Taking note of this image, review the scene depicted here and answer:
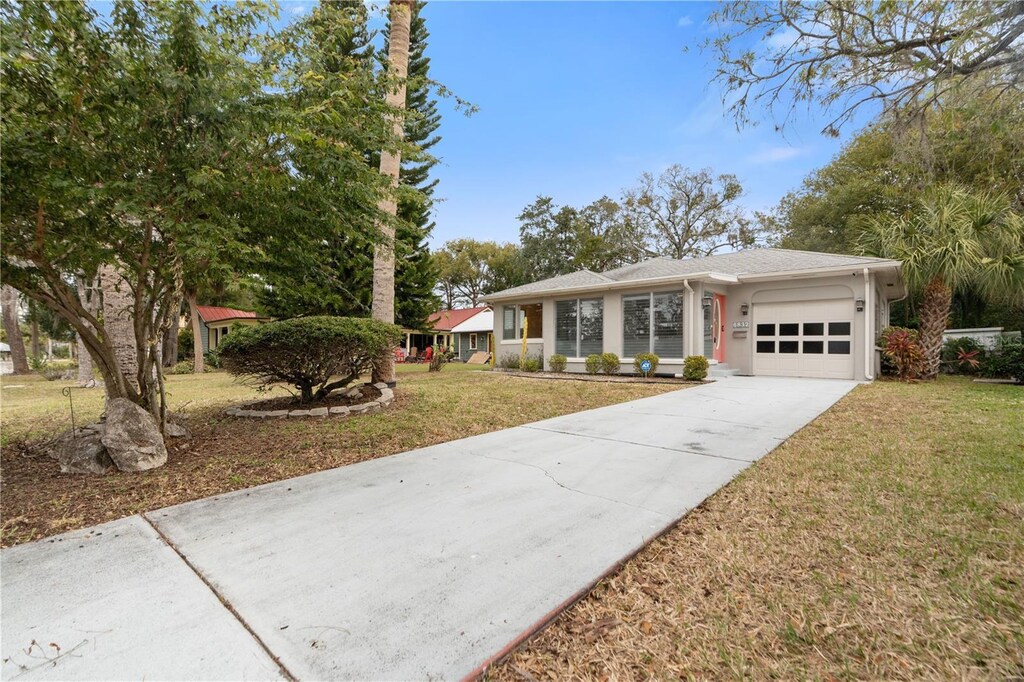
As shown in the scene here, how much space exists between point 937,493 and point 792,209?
2693cm

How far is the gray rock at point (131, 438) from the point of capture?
414 centimetres

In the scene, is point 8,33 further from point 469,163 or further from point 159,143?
point 469,163

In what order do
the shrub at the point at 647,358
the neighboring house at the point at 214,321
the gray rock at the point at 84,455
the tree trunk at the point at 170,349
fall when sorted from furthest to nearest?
the neighboring house at the point at 214,321 → the tree trunk at the point at 170,349 → the shrub at the point at 647,358 → the gray rock at the point at 84,455

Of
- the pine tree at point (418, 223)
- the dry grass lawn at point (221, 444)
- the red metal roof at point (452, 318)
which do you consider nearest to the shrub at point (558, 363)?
the dry grass lawn at point (221, 444)

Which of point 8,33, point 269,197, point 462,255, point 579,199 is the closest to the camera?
point 8,33

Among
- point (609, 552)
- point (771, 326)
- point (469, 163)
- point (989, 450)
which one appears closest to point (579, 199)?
point (469, 163)

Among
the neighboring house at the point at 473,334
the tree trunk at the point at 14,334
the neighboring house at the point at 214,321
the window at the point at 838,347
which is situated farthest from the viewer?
the neighboring house at the point at 473,334

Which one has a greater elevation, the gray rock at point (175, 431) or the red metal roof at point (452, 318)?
the red metal roof at point (452, 318)

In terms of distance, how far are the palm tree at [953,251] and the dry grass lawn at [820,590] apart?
9.33m

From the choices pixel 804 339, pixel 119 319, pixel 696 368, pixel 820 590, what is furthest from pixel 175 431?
pixel 804 339

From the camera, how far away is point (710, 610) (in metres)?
2.16

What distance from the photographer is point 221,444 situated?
5.16 m

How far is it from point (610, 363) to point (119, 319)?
1107 cm

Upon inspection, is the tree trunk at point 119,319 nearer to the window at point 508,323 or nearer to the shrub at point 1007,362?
Answer: the window at point 508,323
